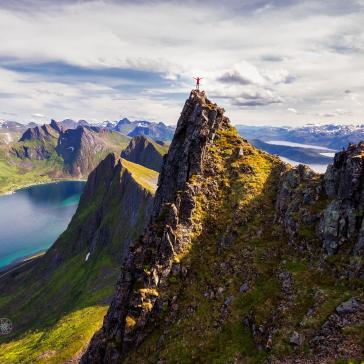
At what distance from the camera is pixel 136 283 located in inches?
1880

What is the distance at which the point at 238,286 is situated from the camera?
42188 millimetres

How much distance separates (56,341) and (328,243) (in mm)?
110439

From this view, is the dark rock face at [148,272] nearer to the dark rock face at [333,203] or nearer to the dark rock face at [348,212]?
the dark rock face at [333,203]

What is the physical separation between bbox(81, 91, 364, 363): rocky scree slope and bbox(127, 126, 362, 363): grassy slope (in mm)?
128

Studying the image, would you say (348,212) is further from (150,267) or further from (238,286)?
(150,267)

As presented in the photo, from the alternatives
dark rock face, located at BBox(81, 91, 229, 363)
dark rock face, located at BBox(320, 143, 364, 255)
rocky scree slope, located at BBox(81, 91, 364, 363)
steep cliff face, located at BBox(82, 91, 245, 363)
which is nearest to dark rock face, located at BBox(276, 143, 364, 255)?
dark rock face, located at BBox(320, 143, 364, 255)

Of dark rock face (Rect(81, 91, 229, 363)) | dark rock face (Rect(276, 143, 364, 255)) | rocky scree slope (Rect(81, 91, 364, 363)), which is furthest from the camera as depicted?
dark rock face (Rect(81, 91, 229, 363))

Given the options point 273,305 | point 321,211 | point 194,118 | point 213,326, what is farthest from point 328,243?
point 194,118

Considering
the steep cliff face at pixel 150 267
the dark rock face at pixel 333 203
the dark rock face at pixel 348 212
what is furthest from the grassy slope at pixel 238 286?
the dark rock face at pixel 348 212

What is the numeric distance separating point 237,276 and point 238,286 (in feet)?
4.95

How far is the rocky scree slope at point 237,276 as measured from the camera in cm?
3309

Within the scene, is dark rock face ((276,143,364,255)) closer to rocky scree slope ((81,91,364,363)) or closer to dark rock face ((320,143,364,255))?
dark rock face ((320,143,364,255))

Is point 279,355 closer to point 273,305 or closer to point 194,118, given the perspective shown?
point 273,305

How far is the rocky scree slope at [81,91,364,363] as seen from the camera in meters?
33.1
